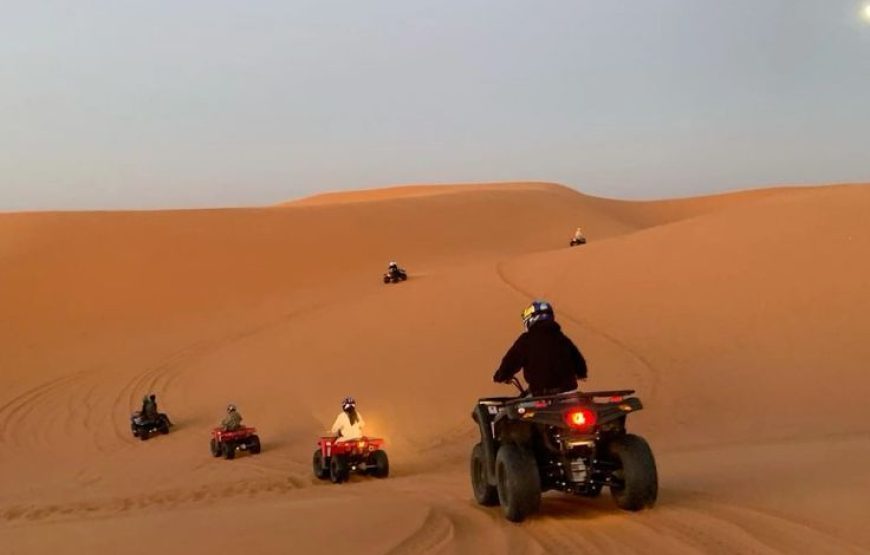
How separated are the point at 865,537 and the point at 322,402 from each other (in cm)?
1404

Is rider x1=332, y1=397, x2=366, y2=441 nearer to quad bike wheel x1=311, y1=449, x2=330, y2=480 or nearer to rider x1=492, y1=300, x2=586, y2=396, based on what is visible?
quad bike wheel x1=311, y1=449, x2=330, y2=480

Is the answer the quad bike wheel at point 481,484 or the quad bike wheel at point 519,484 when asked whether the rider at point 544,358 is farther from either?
the quad bike wheel at point 481,484

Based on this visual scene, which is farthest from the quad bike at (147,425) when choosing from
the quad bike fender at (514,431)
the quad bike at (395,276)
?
the quad bike at (395,276)

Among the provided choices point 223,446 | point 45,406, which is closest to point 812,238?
point 223,446

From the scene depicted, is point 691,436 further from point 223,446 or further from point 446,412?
point 223,446

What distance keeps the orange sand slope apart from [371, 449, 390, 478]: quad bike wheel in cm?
32

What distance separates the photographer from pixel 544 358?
7754 millimetres

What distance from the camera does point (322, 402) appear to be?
19.2 metres

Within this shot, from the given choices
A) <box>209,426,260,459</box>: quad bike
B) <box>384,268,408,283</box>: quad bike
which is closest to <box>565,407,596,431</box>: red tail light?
<box>209,426,260,459</box>: quad bike

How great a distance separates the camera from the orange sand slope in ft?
23.2

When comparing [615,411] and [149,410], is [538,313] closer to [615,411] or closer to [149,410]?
[615,411]

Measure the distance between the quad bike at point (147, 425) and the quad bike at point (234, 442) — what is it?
285 centimetres

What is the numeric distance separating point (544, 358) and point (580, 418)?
0.76 meters

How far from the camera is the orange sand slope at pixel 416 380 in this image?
708cm
